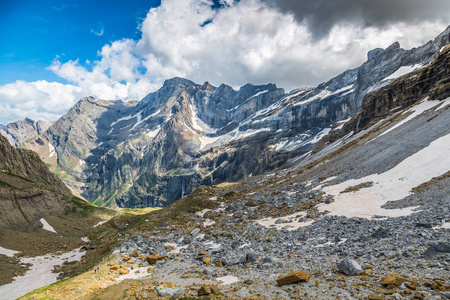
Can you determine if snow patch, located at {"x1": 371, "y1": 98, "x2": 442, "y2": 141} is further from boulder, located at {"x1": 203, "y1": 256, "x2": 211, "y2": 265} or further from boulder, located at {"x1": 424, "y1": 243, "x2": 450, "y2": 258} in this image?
boulder, located at {"x1": 203, "y1": 256, "x2": 211, "y2": 265}

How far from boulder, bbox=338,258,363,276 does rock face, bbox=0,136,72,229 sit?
237 feet

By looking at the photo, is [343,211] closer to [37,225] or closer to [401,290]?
[401,290]

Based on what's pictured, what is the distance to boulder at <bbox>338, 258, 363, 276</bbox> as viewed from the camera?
45.8 ft

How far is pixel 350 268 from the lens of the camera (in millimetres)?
14141

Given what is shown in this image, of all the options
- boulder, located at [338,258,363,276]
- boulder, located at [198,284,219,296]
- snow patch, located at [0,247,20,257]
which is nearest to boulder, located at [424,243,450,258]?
boulder, located at [338,258,363,276]

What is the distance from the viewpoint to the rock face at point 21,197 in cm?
5931

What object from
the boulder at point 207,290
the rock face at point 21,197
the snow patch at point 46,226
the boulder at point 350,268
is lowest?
the boulder at point 350,268

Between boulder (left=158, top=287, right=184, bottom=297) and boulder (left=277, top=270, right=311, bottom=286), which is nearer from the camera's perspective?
boulder (left=277, top=270, right=311, bottom=286)

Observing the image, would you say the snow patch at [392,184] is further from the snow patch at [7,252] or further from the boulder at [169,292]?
the snow patch at [7,252]

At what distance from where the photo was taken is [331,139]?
472 feet

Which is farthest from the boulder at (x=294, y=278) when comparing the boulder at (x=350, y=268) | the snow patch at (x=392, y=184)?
the snow patch at (x=392, y=184)

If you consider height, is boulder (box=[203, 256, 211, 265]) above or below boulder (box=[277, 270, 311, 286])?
below

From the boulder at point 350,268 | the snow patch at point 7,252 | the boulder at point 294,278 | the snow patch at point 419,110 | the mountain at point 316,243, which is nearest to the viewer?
the mountain at point 316,243

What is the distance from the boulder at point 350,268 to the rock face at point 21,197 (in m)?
72.1
